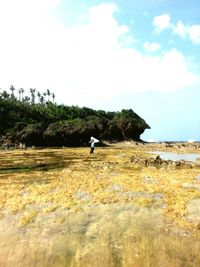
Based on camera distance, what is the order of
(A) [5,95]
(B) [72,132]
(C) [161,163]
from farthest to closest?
(A) [5,95]
(B) [72,132]
(C) [161,163]

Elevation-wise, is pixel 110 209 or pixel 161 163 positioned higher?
pixel 161 163

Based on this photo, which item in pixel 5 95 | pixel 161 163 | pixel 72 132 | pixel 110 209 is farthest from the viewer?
pixel 5 95

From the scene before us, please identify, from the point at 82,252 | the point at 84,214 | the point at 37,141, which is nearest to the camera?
the point at 82,252

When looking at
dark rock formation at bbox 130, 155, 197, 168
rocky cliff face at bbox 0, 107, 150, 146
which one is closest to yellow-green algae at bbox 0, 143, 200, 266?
dark rock formation at bbox 130, 155, 197, 168

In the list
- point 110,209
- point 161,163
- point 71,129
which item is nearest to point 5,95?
point 71,129

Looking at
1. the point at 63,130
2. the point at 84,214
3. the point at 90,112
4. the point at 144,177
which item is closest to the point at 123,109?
the point at 90,112

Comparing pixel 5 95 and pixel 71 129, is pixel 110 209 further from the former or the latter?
pixel 5 95

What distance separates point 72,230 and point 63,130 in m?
80.0

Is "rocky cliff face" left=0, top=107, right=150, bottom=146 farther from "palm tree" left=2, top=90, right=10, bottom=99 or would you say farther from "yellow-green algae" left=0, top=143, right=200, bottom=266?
"palm tree" left=2, top=90, right=10, bottom=99

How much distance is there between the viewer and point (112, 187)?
29.2 meters

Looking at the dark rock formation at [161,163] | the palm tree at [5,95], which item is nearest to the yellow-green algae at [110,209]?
the dark rock formation at [161,163]

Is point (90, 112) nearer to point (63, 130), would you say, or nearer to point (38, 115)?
point (38, 115)

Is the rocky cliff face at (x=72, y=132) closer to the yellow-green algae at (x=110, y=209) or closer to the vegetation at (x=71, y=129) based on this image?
the vegetation at (x=71, y=129)

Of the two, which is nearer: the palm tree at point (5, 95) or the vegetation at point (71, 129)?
the vegetation at point (71, 129)
